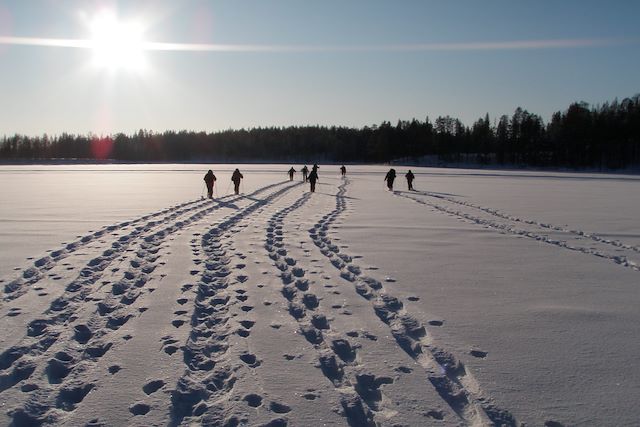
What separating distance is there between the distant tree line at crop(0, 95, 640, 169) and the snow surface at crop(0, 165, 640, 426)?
277ft

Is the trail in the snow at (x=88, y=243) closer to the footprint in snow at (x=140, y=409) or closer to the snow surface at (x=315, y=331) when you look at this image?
the snow surface at (x=315, y=331)

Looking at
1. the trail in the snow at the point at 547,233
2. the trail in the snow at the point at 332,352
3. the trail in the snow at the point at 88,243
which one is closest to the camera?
the trail in the snow at the point at 332,352

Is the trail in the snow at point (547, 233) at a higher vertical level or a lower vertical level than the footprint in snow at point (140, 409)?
higher

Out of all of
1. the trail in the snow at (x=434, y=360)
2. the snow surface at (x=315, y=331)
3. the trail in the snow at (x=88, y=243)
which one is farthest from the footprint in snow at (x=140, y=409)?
the trail in the snow at (x=88, y=243)

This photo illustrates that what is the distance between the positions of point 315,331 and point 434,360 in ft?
4.15

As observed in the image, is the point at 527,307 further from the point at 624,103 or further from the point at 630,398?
the point at 624,103

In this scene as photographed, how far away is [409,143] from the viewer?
105062mm

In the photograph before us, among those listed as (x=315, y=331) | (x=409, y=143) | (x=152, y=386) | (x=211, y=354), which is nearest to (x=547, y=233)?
(x=315, y=331)

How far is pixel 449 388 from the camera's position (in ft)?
11.5

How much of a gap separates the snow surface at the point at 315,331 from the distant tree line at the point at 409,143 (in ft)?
277

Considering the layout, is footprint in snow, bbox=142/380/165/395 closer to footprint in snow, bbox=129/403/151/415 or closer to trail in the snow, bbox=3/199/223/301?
footprint in snow, bbox=129/403/151/415

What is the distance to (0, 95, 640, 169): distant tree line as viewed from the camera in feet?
270

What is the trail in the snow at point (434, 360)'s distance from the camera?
3174 mm

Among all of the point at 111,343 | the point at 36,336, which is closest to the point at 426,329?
the point at 111,343
